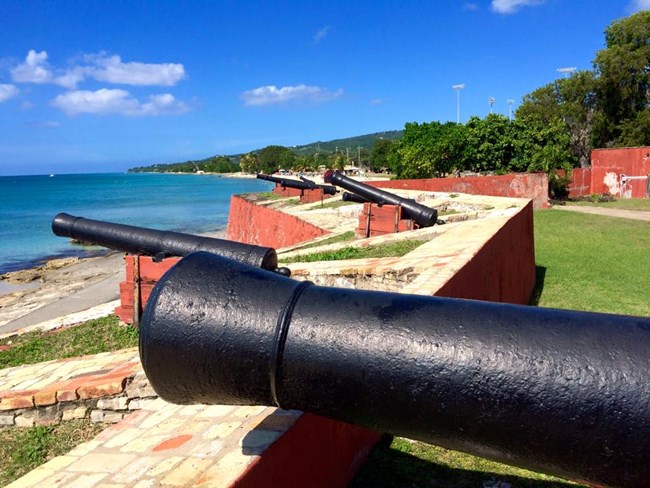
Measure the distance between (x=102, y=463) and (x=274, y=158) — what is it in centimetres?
10521

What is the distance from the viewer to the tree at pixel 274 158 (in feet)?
318

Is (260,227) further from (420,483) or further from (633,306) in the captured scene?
(420,483)

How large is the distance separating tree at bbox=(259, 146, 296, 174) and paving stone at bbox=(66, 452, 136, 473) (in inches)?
3709

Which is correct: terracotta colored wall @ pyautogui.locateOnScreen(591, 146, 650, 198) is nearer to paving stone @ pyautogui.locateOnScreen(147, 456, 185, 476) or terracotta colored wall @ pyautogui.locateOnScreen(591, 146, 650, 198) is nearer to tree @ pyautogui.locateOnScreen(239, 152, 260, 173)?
paving stone @ pyautogui.locateOnScreen(147, 456, 185, 476)

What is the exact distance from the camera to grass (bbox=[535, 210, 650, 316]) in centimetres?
638

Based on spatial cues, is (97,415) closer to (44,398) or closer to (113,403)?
(113,403)

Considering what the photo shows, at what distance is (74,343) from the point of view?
17.3 feet

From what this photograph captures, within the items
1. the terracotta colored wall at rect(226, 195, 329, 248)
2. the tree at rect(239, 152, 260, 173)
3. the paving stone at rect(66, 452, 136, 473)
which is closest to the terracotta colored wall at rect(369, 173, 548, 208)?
the terracotta colored wall at rect(226, 195, 329, 248)

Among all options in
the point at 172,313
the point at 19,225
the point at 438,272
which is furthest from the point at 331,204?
the point at 19,225

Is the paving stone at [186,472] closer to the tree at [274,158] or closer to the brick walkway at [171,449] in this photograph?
the brick walkway at [171,449]

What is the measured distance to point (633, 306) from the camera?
611cm

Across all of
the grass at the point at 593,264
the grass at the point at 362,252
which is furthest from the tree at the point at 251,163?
the grass at the point at 362,252

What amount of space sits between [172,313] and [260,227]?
17021 mm

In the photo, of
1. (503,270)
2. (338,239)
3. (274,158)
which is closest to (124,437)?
(503,270)
